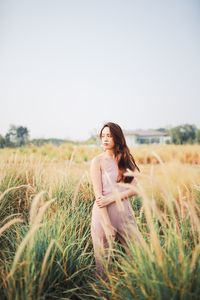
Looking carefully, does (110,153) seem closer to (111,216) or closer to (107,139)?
(107,139)

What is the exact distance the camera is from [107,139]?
2.44m

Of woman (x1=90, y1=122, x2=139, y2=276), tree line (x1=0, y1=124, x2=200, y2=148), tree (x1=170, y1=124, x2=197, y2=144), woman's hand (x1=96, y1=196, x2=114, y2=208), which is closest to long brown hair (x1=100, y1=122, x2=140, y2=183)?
woman (x1=90, y1=122, x2=139, y2=276)

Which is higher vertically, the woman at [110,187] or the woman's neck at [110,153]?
the woman's neck at [110,153]

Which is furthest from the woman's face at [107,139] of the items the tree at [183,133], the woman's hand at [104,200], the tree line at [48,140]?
the tree at [183,133]

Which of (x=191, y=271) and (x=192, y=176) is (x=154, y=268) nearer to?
(x=191, y=271)

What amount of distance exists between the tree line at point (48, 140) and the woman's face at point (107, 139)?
650 centimetres

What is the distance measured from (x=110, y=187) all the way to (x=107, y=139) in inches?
12.3

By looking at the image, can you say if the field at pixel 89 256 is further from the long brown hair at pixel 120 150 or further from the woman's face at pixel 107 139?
the woman's face at pixel 107 139

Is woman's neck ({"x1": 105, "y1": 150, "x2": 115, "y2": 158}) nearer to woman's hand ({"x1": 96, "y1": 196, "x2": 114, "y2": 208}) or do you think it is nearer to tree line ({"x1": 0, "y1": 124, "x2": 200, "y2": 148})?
woman's hand ({"x1": 96, "y1": 196, "x2": 114, "y2": 208})

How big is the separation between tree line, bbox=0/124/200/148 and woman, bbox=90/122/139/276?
6.52m

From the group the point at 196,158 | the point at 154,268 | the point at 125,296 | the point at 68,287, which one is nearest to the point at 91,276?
the point at 68,287

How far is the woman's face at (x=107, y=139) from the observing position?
2.43 m

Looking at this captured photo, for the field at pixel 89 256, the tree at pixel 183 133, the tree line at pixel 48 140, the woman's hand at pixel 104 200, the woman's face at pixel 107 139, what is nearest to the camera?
the field at pixel 89 256

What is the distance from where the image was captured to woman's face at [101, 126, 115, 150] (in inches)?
95.7
